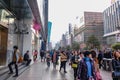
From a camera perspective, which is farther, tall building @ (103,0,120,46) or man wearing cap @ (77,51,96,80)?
tall building @ (103,0,120,46)

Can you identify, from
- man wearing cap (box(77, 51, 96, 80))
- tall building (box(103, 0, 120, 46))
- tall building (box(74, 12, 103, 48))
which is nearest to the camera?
man wearing cap (box(77, 51, 96, 80))

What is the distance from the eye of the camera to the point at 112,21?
101625 mm

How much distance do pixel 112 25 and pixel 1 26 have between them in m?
91.9

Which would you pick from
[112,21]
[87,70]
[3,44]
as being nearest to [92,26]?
[112,21]

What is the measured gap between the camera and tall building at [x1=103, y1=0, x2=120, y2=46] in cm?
9381

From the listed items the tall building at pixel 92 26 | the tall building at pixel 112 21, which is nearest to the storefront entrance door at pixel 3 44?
the tall building at pixel 112 21

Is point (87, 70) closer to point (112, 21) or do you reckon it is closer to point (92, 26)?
point (112, 21)

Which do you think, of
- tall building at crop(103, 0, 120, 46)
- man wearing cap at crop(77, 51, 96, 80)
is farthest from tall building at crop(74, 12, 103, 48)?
man wearing cap at crop(77, 51, 96, 80)

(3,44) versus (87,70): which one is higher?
(3,44)

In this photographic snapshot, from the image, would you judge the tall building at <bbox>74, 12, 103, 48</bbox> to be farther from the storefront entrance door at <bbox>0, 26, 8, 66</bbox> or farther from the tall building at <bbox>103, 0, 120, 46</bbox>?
the storefront entrance door at <bbox>0, 26, 8, 66</bbox>

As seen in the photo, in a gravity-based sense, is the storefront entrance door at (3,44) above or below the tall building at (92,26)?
below

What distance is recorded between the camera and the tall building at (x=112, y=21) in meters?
93.8

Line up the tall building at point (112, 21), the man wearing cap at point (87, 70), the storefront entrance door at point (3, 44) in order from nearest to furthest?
the man wearing cap at point (87, 70), the storefront entrance door at point (3, 44), the tall building at point (112, 21)

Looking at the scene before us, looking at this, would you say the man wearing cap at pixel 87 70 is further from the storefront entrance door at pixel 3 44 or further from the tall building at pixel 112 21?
the tall building at pixel 112 21
